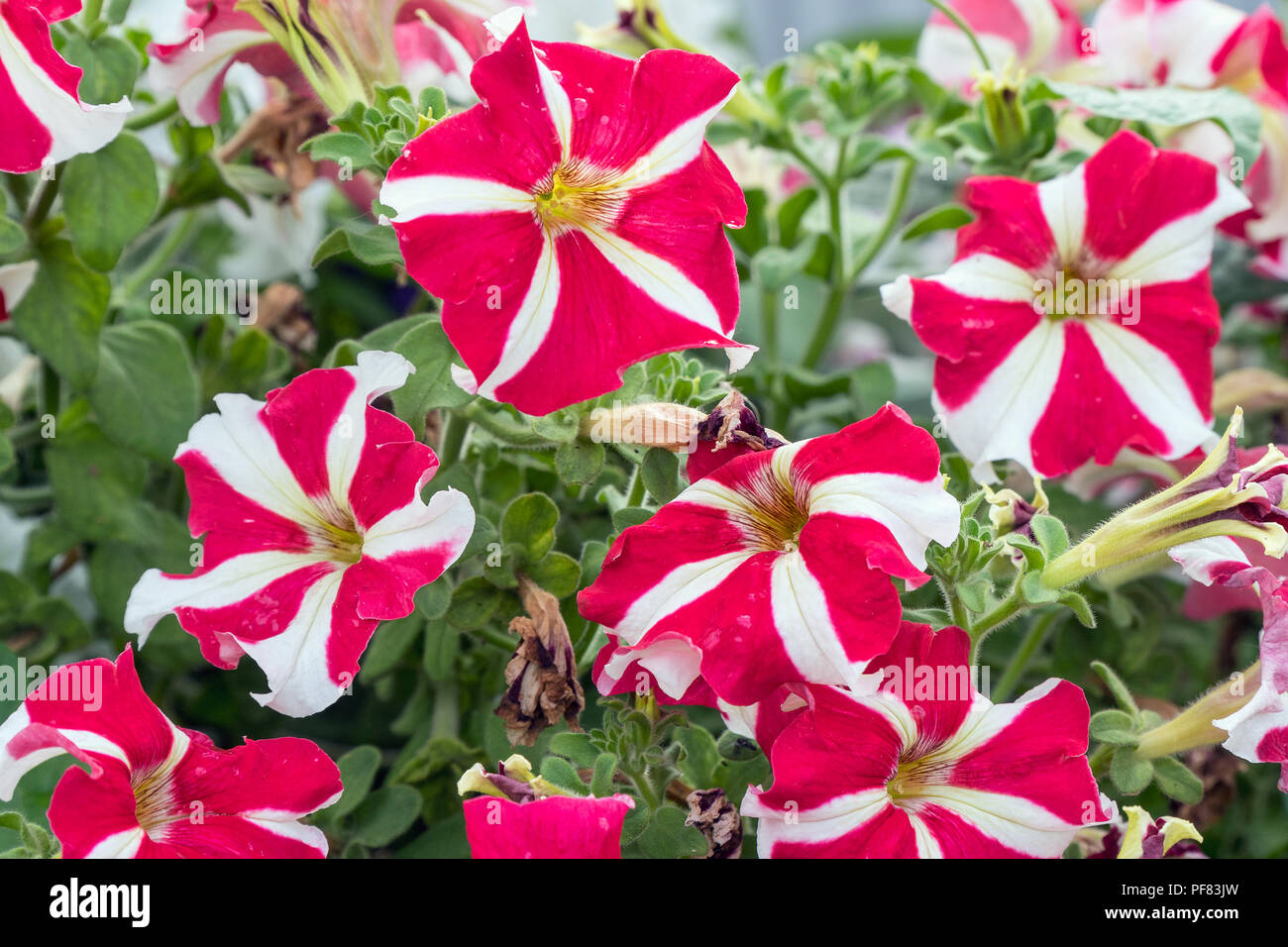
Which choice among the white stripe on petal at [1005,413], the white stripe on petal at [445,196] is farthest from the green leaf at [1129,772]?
the white stripe on petal at [445,196]

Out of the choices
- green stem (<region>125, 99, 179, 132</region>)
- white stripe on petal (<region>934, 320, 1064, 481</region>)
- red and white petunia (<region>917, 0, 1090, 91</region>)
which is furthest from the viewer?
red and white petunia (<region>917, 0, 1090, 91</region>)

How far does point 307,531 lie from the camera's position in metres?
0.49

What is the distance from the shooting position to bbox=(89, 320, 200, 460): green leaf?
61 centimetres

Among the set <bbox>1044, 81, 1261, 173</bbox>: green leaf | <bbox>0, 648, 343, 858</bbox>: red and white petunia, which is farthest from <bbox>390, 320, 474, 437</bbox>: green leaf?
<bbox>1044, 81, 1261, 173</bbox>: green leaf

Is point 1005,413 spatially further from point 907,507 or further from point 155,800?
point 155,800

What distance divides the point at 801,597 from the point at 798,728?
5cm

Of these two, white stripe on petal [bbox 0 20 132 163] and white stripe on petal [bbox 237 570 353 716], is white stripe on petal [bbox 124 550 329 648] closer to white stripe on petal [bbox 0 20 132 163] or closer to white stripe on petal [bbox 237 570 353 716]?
white stripe on petal [bbox 237 570 353 716]

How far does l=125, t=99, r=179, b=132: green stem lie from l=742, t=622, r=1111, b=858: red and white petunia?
46 centimetres

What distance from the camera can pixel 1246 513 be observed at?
448 mm

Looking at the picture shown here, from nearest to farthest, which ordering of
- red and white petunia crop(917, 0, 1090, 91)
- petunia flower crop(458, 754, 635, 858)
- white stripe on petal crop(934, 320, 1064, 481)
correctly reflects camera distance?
petunia flower crop(458, 754, 635, 858) → white stripe on petal crop(934, 320, 1064, 481) → red and white petunia crop(917, 0, 1090, 91)

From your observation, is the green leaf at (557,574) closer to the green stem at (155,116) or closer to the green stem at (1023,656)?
the green stem at (1023,656)

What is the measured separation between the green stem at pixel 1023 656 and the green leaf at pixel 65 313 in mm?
473

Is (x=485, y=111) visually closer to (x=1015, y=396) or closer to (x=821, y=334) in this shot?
(x=1015, y=396)

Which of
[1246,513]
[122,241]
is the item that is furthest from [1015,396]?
[122,241]
